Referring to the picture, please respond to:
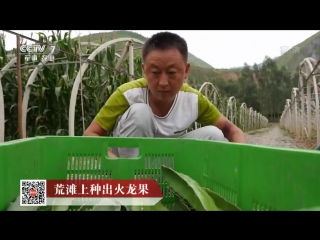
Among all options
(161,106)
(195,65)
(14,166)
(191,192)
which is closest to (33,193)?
(14,166)

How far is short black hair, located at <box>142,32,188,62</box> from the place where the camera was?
80 centimetres

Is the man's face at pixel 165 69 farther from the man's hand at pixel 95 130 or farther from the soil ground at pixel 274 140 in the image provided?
the soil ground at pixel 274 140

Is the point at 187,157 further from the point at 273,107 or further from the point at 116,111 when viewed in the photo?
the point at 273,107

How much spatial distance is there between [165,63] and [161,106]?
0.22 metres

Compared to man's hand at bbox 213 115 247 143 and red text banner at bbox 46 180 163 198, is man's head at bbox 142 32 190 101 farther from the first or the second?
red text banner at bbox 46 180 163 198

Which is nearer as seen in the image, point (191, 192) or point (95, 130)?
point (191, 192)

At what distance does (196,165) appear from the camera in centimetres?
67

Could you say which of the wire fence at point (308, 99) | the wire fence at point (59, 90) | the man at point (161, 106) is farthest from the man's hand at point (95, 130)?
the wire fence at point (308, 99)

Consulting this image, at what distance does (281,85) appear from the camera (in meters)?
4.27

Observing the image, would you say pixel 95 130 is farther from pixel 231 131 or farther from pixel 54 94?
pixel 54 94

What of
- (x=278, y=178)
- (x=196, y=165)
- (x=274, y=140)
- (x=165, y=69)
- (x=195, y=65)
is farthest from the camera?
(x=274, y=140)

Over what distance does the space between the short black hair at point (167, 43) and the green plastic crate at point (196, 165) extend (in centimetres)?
24

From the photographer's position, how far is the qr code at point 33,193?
0.44m
